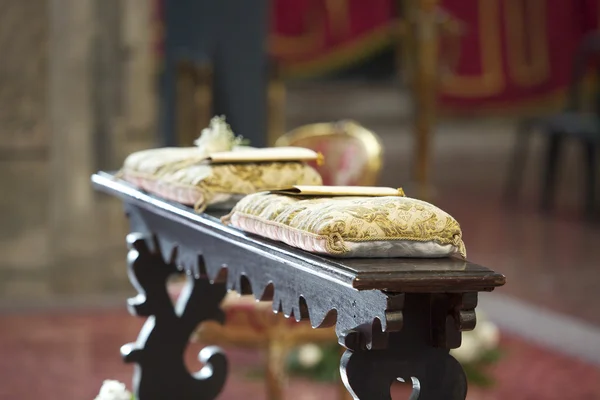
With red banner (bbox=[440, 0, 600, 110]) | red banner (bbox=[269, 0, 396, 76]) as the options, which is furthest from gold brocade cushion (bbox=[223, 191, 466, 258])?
red banner (bbox=[440, 0, 600, 110])

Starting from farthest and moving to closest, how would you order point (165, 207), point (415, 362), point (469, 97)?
point (469, 97), point (165, 207), point (415, 362)

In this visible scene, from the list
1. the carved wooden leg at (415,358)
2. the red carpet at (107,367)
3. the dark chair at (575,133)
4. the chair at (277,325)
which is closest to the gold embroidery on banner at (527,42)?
the dark chair at (575,133)

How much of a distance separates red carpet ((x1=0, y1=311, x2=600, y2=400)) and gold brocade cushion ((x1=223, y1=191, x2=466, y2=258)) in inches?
96.5

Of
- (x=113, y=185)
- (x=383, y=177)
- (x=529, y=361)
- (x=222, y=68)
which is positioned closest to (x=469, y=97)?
(x=383, y=177)

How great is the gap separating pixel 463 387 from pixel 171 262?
135cm

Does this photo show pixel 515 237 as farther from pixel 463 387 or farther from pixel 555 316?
pixel 463 387

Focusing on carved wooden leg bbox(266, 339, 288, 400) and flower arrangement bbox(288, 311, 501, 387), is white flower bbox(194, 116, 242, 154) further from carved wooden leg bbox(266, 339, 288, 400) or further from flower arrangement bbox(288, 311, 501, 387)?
flower arrangement bbox(288, 311, 501, 387)

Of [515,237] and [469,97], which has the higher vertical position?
[469,97]

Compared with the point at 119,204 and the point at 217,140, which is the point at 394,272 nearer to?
the point at 217,140

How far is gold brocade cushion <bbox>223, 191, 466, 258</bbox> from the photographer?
2281mm

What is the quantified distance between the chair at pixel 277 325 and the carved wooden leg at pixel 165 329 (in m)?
0.33

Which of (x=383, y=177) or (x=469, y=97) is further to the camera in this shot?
(x=469, y=97)

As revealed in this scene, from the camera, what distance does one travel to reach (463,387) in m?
2.31

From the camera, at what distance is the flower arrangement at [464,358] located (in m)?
5.00
